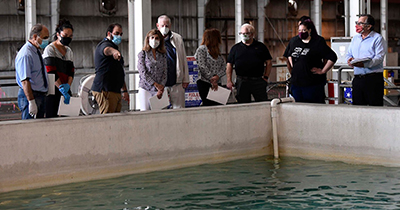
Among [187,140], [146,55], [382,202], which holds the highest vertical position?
[146,55]

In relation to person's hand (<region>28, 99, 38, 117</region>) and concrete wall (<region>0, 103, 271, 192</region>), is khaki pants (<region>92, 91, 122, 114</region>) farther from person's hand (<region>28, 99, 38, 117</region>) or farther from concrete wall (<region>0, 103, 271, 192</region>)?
person's hand (<region>28, 99, 38, 117</region>)

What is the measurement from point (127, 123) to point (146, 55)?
129cm

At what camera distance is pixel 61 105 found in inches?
264

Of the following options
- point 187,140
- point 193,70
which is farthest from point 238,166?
point 193,70

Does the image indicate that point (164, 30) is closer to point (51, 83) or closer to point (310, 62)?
point (51, 83)

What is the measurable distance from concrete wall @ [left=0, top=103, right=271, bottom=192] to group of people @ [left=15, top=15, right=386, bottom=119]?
532 mm

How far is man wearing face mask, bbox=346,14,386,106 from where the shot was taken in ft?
24.7

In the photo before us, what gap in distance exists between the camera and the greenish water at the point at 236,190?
529 centimetres

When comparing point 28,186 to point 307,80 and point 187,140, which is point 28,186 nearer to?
point 187,140

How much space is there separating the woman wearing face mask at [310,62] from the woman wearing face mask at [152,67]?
181 centimetres

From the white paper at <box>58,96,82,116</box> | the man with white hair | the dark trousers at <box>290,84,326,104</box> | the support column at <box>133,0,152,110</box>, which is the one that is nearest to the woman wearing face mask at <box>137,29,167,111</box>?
the man with white hair

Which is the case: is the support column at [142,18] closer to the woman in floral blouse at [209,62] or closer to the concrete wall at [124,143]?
the woman in floral blouse at [209,62]

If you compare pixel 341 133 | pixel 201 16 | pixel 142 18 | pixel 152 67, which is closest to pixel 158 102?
pixel 152 67

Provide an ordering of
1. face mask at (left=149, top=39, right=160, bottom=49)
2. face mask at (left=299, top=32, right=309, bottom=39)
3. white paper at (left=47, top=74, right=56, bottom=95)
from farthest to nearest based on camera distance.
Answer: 1. face mask at (left=299, top=32, right=309, bottom=39)
2. face mask at (left=149, top=39, right=160, bottom=49)
3. white paper at (left=47, top=74, right=56, bottom=95)
